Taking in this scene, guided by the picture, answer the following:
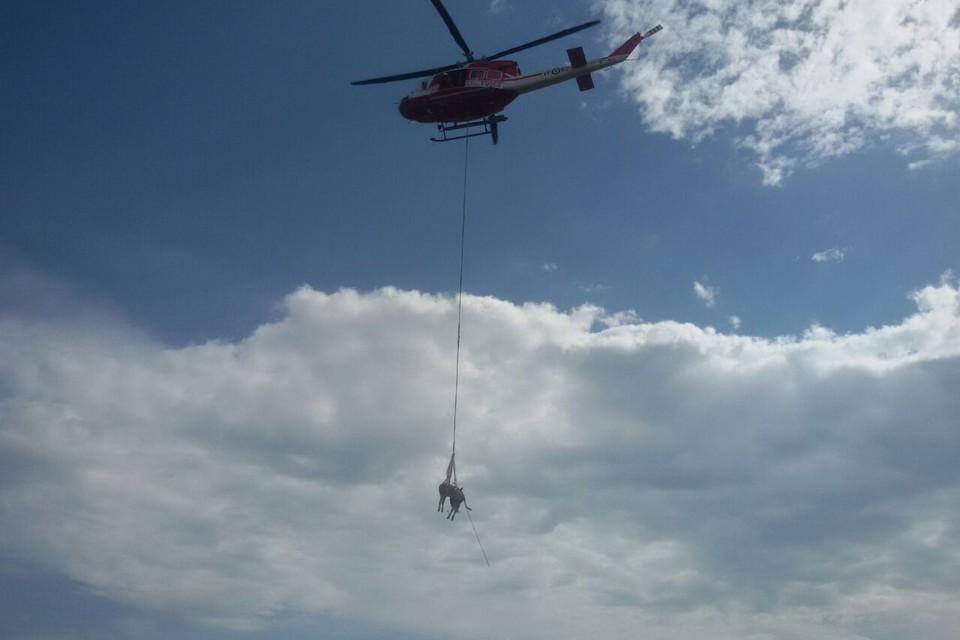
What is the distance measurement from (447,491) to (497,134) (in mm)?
20180

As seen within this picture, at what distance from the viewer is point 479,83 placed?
4425 cm

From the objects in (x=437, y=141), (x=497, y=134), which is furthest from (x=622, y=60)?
(x=437, y=141)

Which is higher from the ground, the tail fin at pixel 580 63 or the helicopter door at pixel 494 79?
the tail fin at pixel 580 63

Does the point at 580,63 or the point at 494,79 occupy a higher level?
the point at 580,63

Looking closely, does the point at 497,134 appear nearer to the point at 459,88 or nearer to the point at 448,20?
the point at 459,88

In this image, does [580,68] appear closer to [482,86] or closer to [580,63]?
[580,63]

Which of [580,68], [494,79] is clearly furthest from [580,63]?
[494,79]

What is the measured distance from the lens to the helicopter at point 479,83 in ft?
145

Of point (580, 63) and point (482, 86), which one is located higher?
point (580, 63)

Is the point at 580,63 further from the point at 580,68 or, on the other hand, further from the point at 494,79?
the point at 494,79

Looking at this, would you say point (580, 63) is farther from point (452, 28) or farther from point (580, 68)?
point (452, 28)

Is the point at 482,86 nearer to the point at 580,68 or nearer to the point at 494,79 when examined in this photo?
the point at 494,79

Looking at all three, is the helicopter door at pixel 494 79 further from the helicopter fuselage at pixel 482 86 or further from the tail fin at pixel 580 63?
the tail fin at pixel 580 63

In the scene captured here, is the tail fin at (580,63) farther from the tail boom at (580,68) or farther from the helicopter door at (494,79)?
the helicopter door at (494,79)
